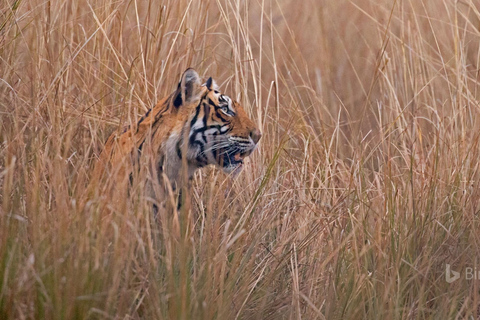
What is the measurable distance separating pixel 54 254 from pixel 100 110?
1.60 metres

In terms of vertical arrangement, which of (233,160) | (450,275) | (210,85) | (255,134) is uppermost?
(210,85)

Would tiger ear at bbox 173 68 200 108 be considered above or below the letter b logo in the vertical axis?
above

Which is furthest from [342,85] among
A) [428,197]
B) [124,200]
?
[124,200]

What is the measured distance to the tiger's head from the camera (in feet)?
10.1

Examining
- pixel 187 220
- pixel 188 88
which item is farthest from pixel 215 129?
pixel 187 220

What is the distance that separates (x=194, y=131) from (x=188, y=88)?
0.19 metres

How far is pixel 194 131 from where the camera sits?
3102mm

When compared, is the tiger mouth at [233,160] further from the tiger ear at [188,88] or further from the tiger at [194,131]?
the tiger ear at [188,88]

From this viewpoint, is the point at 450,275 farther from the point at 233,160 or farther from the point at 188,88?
the point at 188,88

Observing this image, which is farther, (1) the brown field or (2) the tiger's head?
(2) the tiger's head

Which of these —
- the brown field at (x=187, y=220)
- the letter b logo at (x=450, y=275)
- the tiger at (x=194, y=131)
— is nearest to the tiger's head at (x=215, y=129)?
the tiger at (x=194, y=131)

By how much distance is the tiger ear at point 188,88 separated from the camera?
9.80ft

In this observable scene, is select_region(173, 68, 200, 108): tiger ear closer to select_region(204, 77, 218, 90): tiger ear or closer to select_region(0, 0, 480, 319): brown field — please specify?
select_region(204, 77, 218, 90): tiger ear

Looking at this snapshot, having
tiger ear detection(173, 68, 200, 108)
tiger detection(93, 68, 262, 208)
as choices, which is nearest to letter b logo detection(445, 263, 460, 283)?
tiger detection(93, 68, 262, 208)
